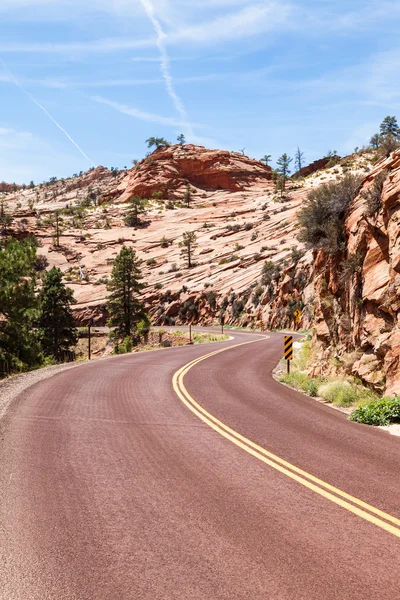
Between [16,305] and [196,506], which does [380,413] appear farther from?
[16,305]

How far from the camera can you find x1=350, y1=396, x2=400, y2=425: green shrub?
880cm

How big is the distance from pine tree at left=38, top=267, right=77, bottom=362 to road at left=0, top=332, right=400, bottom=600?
101 ft

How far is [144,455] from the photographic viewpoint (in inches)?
248

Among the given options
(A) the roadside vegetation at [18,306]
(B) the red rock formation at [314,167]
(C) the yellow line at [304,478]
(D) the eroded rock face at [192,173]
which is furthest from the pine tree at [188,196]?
(C) the yellow line at [304,478]

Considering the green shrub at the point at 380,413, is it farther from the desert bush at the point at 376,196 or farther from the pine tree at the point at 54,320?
the pine tree at the point at 54,320

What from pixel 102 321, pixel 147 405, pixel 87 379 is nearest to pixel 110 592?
pixel 147 405

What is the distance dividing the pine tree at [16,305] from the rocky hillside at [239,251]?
16037mm

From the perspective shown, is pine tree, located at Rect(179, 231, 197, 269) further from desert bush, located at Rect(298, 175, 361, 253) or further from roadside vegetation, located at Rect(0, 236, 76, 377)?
desert bush, located at Rect(298, 175, 361, 253)

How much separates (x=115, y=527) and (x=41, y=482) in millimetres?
1608

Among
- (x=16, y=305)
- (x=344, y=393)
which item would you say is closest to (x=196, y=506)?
(x=344, y=393)

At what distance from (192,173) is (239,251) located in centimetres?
6435

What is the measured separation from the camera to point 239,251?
211ft

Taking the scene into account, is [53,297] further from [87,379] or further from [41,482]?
[41,482]

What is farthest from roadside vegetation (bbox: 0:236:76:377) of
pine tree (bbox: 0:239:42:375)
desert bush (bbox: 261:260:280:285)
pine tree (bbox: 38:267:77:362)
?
desert bush (bbox: 261:260:280:285)
